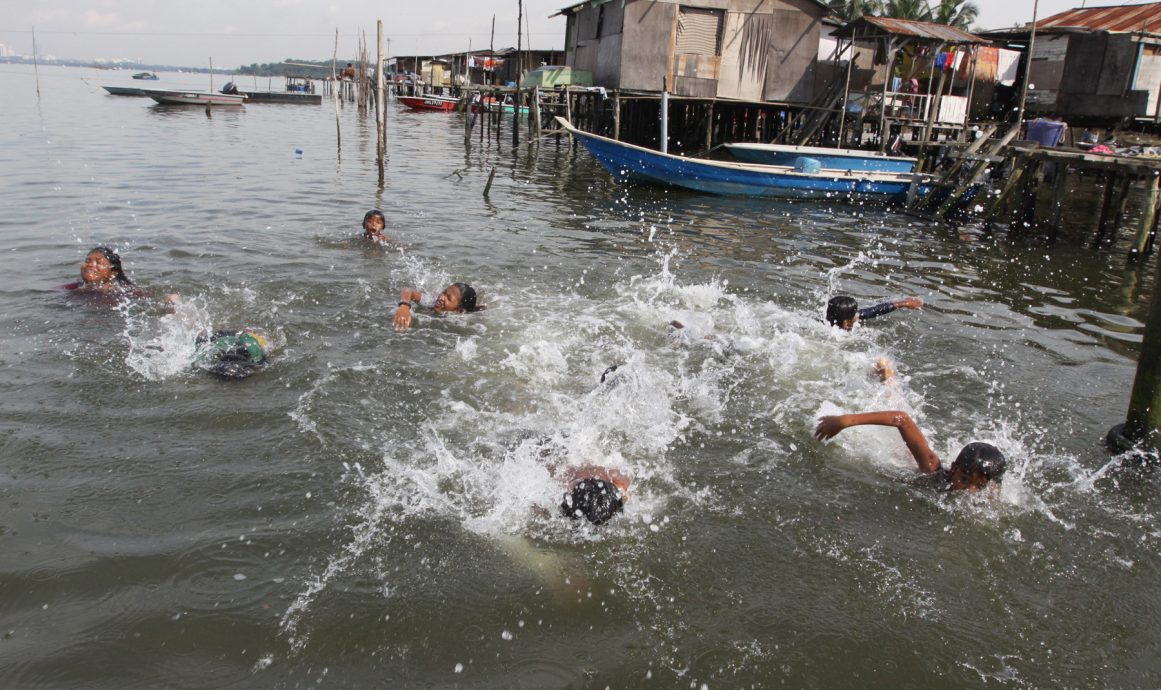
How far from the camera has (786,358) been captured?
310 inches

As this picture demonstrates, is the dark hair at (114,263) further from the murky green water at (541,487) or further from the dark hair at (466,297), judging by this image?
the dark hair at (466,297)

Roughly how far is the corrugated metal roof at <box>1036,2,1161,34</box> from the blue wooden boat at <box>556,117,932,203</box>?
1128 cm

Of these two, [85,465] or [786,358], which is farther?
[786,358]

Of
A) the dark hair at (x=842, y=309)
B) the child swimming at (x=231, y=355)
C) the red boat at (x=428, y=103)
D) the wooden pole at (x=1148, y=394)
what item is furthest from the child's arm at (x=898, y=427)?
the red boat at (x=428, y=103)

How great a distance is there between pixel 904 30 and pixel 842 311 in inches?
713

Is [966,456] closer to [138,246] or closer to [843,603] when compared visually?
[843,603]

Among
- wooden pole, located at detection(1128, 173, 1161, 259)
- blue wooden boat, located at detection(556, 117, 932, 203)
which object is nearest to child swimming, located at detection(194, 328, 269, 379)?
blue wooden boat, located at detection(556, 117, 932, 203)

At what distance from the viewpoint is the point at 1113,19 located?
26125 millimetres

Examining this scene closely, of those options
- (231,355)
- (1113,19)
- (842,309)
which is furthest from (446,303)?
(1113,19)

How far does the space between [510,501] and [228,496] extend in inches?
74.9

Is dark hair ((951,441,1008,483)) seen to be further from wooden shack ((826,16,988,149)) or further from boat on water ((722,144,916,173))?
wooden shack ((826,16,988,149))

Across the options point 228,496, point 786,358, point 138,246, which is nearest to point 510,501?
point 228,496

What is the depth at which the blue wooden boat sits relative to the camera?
19812 mm

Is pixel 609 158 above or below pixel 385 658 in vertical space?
above
